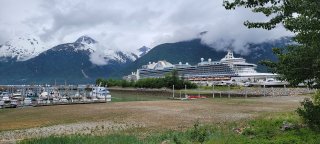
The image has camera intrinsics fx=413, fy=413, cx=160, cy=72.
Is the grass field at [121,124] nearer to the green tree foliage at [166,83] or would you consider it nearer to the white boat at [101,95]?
the white boat at [101,95]

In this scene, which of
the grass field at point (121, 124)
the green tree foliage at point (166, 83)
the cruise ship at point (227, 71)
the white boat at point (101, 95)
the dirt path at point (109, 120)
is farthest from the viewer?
Answer: the cruise ship at point (227, 71)

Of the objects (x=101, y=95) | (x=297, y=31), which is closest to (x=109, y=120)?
(x=297, y=31)

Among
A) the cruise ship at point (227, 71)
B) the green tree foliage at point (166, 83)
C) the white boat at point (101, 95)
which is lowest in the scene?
the white boat at point (101, 95)

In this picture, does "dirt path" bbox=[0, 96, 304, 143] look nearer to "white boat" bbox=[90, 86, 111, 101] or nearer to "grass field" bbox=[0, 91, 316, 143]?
"grass field" bbox=[0, 91, 316, 143]

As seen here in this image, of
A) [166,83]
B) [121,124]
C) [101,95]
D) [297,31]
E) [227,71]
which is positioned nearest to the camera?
[297,31]

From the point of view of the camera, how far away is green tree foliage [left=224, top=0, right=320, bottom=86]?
35.6 ft

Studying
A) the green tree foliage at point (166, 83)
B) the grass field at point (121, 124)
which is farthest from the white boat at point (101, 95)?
the grass field at point (121, 124)

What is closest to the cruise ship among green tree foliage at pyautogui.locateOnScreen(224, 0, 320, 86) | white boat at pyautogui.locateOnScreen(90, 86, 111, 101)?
white boat at pyautogui.locateOnScreen(90, 86, 111, 101)

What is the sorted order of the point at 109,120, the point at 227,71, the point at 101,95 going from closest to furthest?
1. the point at 109,120
2. the point at 101,95
3. the point at 227,71

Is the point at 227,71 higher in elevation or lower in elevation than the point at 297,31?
higher

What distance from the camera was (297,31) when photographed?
1261 centimetres

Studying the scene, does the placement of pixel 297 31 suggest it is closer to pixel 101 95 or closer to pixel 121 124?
pixel 121 124

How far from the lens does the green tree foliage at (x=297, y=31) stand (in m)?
10.8

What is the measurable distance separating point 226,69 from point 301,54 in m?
151
